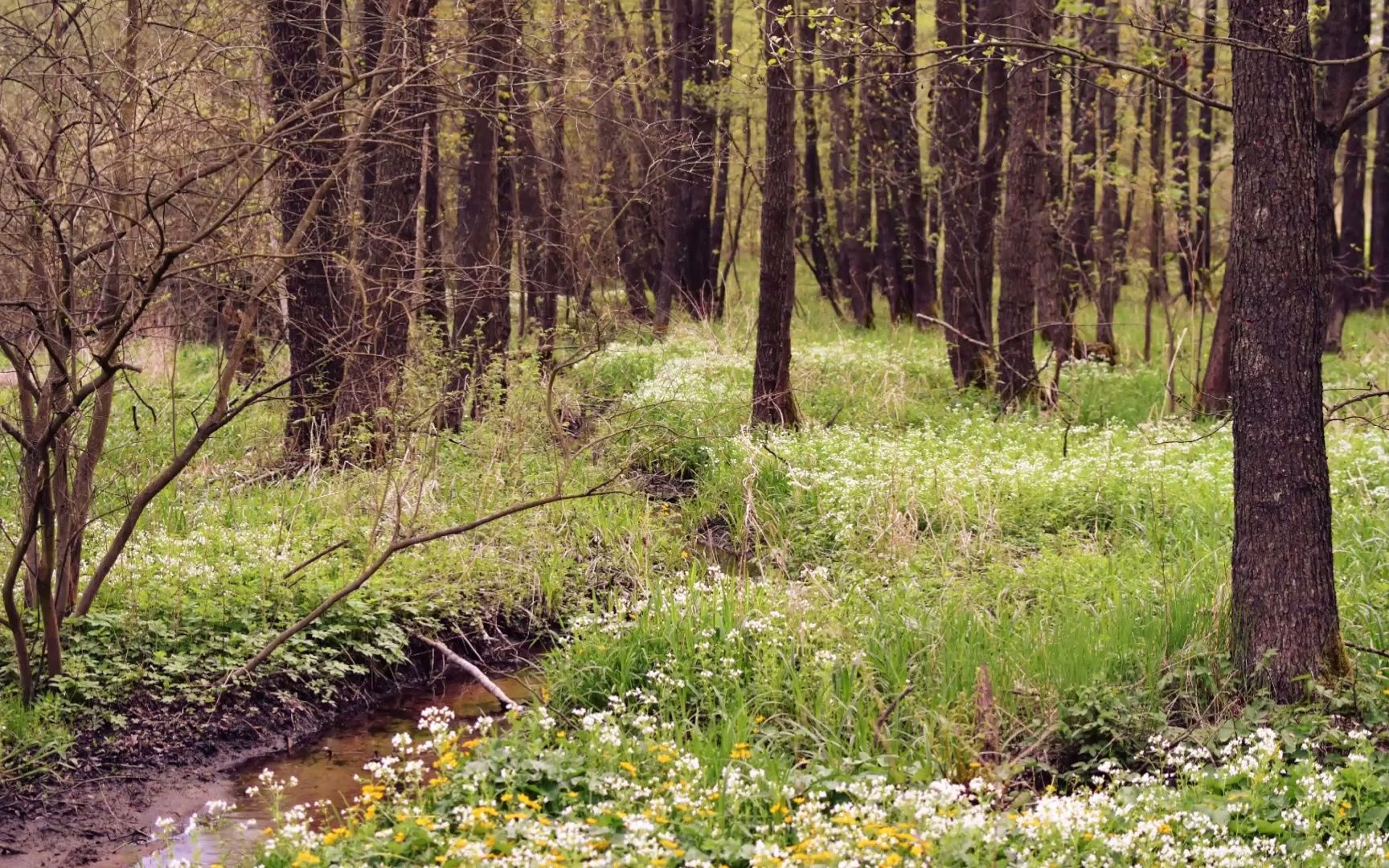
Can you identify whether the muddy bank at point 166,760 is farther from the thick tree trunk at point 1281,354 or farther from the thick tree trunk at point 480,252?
the thick tree trunk at point 480,252

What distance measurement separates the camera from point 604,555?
9633 millimetres

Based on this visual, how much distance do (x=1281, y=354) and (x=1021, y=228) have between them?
8.50m

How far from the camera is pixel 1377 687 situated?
18.4 feet

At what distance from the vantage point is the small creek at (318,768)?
5.66 metres

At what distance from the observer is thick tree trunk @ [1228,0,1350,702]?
5.48 metres

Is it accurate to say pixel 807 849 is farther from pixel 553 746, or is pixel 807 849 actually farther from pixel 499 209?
pixel 499 209

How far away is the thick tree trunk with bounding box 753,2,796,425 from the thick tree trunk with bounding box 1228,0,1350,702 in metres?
6.77

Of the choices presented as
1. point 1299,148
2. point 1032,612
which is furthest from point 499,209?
point 1299,148

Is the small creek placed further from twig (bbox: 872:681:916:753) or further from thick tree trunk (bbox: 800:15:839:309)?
thick tree trunk (bbox: 800:15:839:309)

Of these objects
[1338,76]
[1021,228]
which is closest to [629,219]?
[1021,228]

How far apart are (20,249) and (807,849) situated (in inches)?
188

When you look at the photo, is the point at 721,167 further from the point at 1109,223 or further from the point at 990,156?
A: the point at 990,156

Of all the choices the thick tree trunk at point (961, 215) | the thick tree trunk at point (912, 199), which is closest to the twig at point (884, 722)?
the thick tree trunk at point (961, 215)

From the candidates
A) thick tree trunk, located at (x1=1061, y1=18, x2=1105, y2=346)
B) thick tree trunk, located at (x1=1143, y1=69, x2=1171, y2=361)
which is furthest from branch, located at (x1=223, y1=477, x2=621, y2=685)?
thick tree trunk, located at (x1=1061, y1=18, x2=1105, y2=346)
